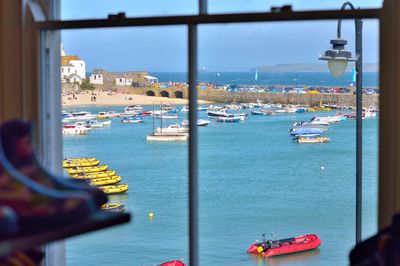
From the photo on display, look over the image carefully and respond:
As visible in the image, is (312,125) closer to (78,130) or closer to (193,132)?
(78,130)

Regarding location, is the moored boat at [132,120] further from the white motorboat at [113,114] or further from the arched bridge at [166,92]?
the arched bridge at [166,92]

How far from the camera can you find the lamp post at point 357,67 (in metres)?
3.51

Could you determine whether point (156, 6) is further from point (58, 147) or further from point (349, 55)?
point (349, 55)

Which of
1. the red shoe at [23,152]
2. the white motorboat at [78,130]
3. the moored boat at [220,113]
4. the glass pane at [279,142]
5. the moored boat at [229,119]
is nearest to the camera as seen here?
the red shoe at [23,152]

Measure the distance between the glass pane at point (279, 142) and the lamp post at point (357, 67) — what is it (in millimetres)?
57

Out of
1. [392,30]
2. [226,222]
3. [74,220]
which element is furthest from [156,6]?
[226,222]

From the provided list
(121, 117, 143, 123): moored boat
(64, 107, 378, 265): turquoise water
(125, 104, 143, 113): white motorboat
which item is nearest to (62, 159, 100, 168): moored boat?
(121, 117, 143, 123): moored boat

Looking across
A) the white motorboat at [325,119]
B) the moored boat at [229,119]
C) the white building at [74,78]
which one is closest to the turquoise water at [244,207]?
the white motorboat at [325,119]

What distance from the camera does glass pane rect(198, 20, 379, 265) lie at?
3.65 meters

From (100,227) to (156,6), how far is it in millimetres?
1646

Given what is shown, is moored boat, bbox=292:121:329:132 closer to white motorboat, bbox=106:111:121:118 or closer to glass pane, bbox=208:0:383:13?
white motorboat, bbox=106:111:121:118

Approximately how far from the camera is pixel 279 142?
906cm

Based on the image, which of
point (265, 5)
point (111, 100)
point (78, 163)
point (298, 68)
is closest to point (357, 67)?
point (298, 68)

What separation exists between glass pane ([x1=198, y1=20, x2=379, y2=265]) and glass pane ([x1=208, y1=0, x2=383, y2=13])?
0.10 m
